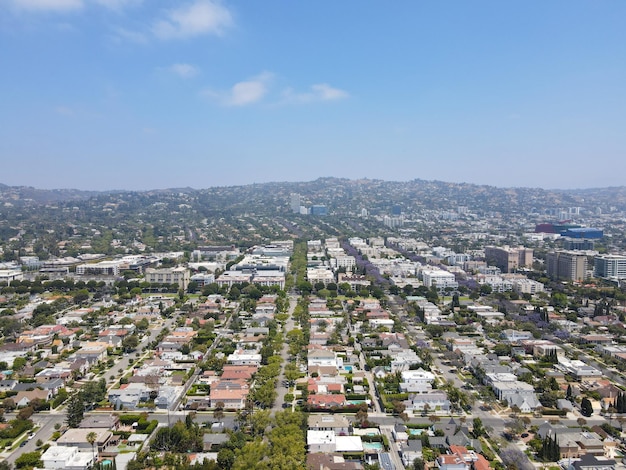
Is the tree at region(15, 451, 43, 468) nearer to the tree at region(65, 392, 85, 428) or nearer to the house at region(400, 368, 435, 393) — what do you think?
the tree at region(65, 392, 85, 428)

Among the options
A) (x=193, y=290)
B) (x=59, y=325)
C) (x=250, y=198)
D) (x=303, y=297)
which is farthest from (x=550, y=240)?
(x=250, y=198)

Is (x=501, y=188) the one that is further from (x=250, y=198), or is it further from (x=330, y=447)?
(x=330, y=447)

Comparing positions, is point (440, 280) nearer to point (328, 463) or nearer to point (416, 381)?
point (416, 381)

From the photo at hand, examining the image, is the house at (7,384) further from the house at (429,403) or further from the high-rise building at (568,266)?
the high-rise building at (568,266)

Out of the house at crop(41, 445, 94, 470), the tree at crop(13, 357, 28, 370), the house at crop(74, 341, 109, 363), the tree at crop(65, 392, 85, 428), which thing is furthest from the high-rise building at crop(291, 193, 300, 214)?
the house at crop(41, 445, 94, 470)

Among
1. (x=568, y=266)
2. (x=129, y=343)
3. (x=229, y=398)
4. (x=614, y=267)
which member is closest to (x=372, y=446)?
(x=229, y=398)

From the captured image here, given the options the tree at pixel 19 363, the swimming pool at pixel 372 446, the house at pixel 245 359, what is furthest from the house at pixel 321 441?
the tree at pixel 19 363

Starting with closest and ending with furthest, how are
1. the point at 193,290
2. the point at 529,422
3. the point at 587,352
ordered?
the point at 529,422 → the point at 587,352 → the point at 193,290
